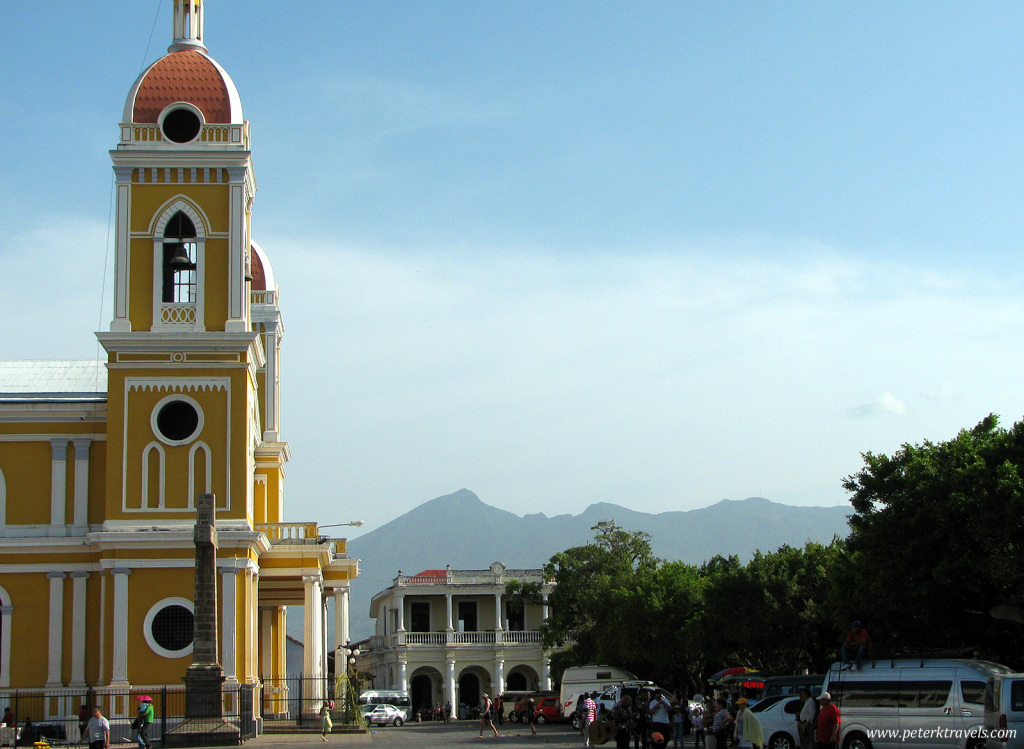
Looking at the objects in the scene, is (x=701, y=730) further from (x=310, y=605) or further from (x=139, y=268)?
(x=139, y=268)

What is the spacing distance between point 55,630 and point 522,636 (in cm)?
4445

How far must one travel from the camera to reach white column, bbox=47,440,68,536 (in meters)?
39.6

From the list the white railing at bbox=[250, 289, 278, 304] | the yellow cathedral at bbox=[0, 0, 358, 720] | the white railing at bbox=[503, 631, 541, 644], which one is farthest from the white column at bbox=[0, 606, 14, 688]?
the white railing at bbox=[503, 631, 541, 644]

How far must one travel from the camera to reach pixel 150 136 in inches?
1567

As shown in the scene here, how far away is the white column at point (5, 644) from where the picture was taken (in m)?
38.3

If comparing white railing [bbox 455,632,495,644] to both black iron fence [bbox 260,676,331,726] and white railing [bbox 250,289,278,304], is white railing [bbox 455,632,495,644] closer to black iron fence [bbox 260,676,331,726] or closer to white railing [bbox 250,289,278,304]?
white railing [bbox 250,289,278,304]

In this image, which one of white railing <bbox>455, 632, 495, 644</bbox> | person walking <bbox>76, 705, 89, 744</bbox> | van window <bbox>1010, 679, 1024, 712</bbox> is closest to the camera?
van window <bbox>1010, 679, 1024, 712</bbox>

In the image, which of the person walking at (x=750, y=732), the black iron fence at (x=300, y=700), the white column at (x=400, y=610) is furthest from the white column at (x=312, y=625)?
the white column at (x=400, y=610)

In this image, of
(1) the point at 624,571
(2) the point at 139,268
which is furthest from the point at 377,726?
(2) the point at 139,268

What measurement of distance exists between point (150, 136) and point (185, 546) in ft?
42.5

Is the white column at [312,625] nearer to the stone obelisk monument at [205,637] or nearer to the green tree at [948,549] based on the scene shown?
the stone obelisk monument at [205,637]

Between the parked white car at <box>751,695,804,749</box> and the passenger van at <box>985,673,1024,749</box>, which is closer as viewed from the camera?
the passenger van at <box>985,673,1024,749</box>

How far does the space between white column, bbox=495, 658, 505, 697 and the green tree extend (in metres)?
47.5

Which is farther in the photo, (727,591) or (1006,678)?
(727,591)
